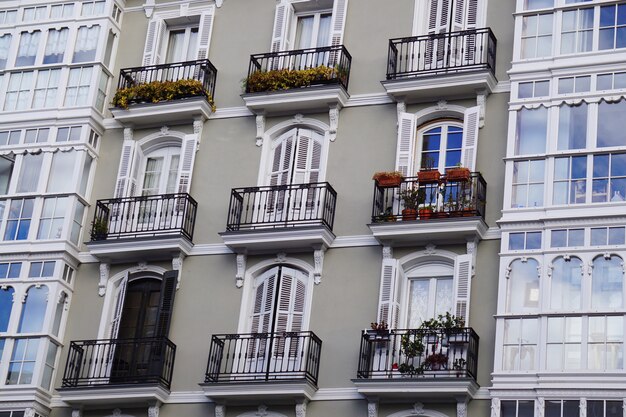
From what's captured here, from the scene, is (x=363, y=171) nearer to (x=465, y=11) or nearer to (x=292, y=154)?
(x=292, y=154)

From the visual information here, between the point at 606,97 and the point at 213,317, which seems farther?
the point at 213,317

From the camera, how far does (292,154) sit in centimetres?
3112

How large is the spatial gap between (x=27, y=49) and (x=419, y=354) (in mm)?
13785

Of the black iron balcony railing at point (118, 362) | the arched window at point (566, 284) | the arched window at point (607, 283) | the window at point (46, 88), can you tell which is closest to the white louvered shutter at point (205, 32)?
the window at point (46, 88)

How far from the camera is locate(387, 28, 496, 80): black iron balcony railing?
1177 inches

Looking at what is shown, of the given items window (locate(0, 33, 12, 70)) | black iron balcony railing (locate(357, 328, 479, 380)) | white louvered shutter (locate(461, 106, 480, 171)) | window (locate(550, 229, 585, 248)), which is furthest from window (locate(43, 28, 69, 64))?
window (locate(550, 229, 585, 248))

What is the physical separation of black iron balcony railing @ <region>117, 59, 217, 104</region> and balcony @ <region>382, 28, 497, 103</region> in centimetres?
470

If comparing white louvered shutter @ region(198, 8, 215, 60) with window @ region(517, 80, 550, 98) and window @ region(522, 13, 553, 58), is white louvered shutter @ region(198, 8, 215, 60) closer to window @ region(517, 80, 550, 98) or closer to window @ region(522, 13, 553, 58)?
window @ region(522, 13, 553, 58)

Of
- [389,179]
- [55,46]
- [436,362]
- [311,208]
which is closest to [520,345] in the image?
[436,362]

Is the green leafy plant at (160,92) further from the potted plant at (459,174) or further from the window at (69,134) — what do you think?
the potted plant at (459,174)

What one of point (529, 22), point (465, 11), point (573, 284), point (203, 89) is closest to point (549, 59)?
point (529, 22)

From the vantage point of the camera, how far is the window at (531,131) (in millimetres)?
28031

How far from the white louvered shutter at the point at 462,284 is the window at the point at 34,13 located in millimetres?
13406

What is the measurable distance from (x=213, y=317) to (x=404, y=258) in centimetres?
464
